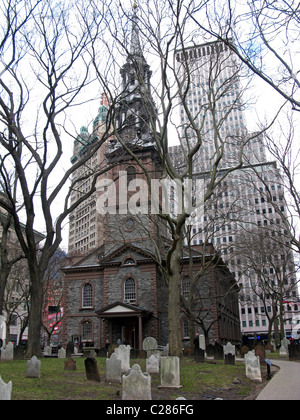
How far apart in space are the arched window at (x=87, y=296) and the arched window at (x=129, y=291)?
368 centimetres

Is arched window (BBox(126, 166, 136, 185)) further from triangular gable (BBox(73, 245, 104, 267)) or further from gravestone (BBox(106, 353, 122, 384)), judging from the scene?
gravestone (BBox(106, 353, 122, 384))

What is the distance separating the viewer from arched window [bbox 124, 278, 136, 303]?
33156 mm

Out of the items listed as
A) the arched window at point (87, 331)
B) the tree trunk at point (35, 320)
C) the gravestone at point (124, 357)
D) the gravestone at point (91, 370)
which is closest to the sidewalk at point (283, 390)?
the gravestone at point (91, 370)

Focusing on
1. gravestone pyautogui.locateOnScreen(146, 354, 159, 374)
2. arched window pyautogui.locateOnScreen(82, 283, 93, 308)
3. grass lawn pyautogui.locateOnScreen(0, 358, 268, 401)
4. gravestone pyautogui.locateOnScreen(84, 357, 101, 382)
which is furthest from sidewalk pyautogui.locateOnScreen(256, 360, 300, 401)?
arched window pyautogui.locateOnScreen(82, 283, 93, 308)

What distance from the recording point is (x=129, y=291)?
110 ft

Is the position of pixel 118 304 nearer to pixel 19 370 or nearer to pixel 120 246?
pixel 120 246

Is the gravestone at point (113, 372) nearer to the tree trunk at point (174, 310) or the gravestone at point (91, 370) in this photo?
the gravestone at point (91, 370)

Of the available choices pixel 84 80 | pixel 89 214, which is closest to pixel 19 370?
pixel 84 80

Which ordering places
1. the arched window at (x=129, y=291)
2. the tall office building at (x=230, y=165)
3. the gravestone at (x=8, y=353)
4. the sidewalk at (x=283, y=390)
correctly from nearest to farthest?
the sidewalk at (x=283, y=390), the tall office building at (x=230, y=165), the gravestone at (x=8, y=353), the arched window at (x=129, y=291)

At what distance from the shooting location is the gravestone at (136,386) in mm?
6891

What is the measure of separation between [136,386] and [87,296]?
29.1m

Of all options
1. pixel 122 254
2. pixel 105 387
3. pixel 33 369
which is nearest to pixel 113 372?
pixel 105 387

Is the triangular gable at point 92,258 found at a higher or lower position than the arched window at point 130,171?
lower
